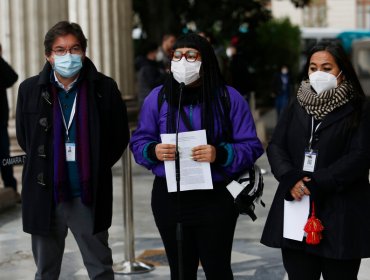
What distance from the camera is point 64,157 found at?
468cm

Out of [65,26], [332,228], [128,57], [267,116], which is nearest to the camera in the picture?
[332,228]

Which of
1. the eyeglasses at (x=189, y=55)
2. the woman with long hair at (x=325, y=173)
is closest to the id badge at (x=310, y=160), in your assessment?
the woman with long hair at (x=325, y=173)

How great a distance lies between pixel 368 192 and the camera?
4.35 meters

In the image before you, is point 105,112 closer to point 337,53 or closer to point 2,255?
point 337,53

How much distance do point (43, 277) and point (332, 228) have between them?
1.69 metres

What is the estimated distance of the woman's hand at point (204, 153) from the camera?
14.5ft

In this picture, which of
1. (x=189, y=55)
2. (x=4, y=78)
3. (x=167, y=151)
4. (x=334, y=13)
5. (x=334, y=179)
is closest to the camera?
(x=334, y=179)

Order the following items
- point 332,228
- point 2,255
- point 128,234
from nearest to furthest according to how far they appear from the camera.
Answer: point 332,228 → point 128,234 → point 2,255

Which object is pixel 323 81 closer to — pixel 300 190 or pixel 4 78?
pixel 300 190

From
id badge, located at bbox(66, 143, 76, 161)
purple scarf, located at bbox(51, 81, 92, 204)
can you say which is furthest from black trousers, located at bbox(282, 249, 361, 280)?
id badge, located at bbox(66, 143, 76, 161)

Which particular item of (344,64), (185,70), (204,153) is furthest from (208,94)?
(344,64)

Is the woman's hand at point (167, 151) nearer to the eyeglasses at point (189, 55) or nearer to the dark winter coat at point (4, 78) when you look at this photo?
the eyeglasses at point (189, 55)

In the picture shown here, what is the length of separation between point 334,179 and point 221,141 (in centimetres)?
66

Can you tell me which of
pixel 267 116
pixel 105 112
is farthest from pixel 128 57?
pixel 105 112
